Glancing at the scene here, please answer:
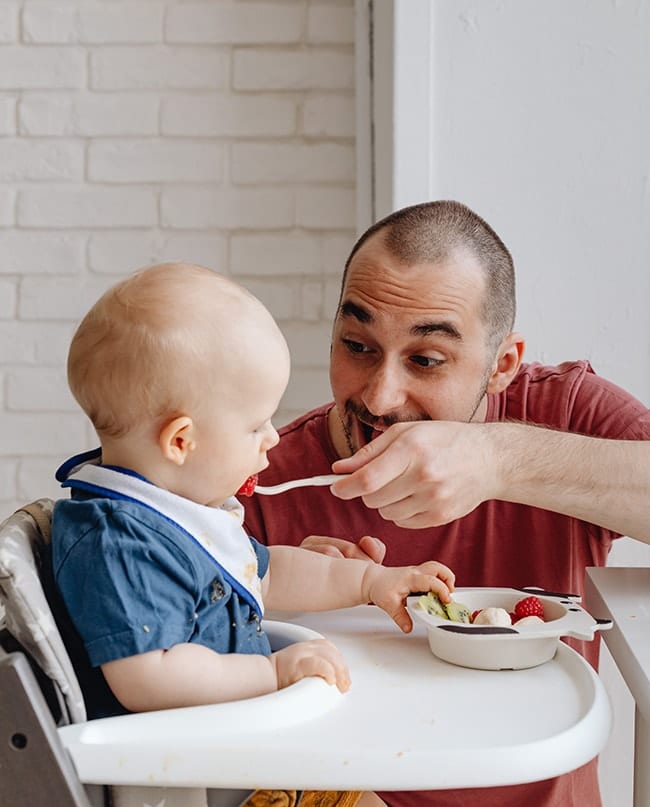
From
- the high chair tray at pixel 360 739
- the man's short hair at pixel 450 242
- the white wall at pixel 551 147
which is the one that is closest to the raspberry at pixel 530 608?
the high chair tray at pixel 360 739

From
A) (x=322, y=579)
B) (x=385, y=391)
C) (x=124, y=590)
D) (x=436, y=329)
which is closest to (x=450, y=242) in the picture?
(x=436, y=329)

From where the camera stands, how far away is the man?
A: 4.62ft

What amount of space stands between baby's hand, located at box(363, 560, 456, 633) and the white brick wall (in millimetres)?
1560

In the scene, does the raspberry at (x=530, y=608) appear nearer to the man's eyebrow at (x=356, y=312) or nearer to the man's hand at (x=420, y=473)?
the man's hand at (x=420, y=473)

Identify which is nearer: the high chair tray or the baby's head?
the high chair tray

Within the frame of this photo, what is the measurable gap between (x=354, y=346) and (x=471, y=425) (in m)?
0.27

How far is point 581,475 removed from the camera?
4.60 feet

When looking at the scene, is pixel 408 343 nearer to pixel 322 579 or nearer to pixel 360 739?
pixel 322 579

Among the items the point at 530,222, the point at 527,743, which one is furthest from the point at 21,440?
the point at 527,743

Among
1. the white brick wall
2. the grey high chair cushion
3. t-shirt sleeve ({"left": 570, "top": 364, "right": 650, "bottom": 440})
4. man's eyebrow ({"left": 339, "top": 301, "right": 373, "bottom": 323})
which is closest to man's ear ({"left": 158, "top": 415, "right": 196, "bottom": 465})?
the grey high chair cushion

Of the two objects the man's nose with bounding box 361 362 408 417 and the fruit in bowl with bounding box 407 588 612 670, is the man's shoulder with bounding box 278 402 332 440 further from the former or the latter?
the fruit in bowl with bounding box 407 588 612 670

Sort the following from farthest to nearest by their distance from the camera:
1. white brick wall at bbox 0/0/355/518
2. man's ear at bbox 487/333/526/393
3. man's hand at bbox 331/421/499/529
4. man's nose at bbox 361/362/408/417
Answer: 1. white brick wall at bbox 0/0/355/518
2. man's ear at bbox 487/333/526/393
3. man's nose at bbox 361/362/408/417
4. man's hand at bbox 331/421/499/529

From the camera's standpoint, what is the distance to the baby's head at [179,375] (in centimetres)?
97

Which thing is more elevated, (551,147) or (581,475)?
(551,147)
